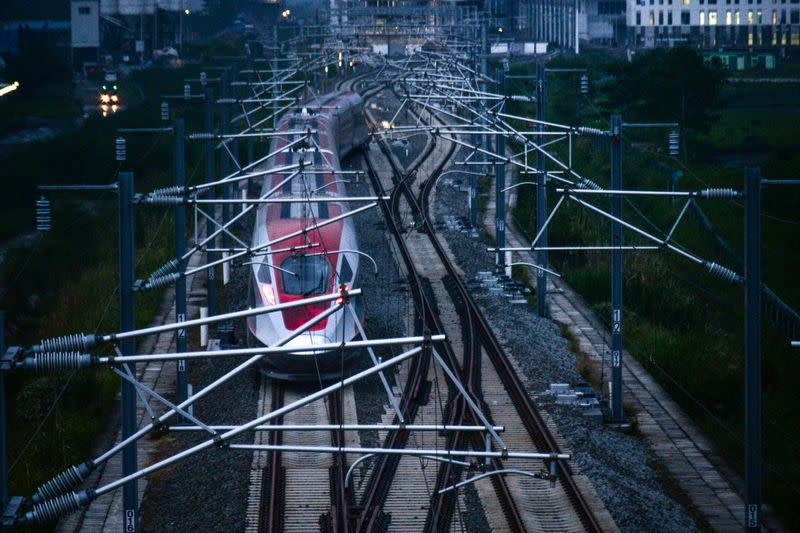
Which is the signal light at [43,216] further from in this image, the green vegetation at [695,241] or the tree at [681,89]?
the tree at [681,89]

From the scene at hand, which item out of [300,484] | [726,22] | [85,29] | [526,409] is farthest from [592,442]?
[726,22]

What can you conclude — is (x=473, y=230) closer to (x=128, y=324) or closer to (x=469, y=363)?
(x=469, y=363)

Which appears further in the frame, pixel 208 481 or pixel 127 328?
pixel 208 481

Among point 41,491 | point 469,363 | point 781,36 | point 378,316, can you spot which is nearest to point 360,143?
point 378,316

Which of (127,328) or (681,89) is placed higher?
(681,89)

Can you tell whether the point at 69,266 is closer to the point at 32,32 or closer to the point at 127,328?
the point at 127,328

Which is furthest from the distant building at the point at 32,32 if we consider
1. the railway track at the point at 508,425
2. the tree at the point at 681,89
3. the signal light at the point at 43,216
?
the signal light at the point at 43,216

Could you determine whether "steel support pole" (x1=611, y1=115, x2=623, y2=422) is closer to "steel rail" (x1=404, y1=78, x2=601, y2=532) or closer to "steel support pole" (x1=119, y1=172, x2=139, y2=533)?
"steel rail" (x1=404, y1=78, x2=601, y2=532)
